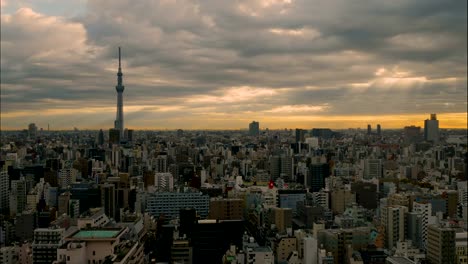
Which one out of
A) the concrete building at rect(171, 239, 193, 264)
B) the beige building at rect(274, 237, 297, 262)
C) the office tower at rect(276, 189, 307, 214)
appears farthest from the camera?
the office tower at rect(276, 189, 307, 214)

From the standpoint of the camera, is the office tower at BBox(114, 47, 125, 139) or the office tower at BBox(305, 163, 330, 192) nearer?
the office tower at BBox(305, 163, 330, 192)

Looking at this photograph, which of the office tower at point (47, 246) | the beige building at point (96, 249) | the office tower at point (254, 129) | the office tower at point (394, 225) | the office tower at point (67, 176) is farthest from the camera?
the office tower at point (254, 129)

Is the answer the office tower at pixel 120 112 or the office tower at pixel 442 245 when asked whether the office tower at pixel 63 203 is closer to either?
the office tower at pixel 442 245

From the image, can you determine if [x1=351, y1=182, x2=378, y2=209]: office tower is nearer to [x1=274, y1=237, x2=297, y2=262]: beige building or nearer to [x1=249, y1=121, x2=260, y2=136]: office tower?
[x1=274, y1=237, x2=297, y2=262]: beige building

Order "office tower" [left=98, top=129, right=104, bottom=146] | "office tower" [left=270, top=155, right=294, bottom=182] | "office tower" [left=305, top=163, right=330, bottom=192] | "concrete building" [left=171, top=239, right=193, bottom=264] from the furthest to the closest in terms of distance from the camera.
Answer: "office tower" [left=98, top=129, right=104, bottom=146]
"office tower" [left=270, top=155, right=294, bottom=182]
"office tower" [left=305, top=163, right=330, bottom=192]
"concrete building" [left=171, top=239, right=193, bottom=264]

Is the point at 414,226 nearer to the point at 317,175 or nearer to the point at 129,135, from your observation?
the point at 317,175

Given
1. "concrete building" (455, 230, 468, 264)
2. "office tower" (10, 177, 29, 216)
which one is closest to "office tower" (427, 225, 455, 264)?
"concrete building" (455, 230, 468, 264)

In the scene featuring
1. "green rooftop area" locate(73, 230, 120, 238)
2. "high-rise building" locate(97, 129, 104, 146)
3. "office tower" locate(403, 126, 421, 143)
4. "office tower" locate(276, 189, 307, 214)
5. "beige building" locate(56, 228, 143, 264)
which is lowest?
"office tower" locate(276, 189, 307, 214)

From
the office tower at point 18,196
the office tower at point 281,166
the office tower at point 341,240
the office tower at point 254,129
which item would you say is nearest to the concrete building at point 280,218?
the office tower at point 341,240
